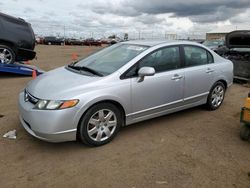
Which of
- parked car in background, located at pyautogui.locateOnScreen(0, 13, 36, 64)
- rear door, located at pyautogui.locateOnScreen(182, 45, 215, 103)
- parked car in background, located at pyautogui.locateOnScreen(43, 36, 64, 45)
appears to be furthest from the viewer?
parked car in background, located at pyautogui.locateOnScreen(43, 36, 64, 45)

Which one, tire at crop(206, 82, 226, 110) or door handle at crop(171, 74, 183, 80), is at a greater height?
door handle at crop(171, 74, 183, 80)

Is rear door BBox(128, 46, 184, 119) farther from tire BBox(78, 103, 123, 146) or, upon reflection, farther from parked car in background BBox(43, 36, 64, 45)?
parked car in background BBox(43, 36, 64, 45)

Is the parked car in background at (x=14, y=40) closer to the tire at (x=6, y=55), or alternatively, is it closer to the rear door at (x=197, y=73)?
the tire at (x=6, y=55)

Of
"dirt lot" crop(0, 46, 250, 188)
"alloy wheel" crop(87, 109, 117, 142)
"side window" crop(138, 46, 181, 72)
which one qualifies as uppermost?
"side window" crop(138, 46, 181, 72)

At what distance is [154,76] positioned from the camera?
4.29m

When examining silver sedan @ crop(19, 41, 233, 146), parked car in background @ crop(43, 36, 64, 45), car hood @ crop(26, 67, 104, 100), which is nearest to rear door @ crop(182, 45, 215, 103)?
silver sedan @ crop(19, 41, 233, 146)

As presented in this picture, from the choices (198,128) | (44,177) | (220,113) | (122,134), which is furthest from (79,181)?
(220,113)

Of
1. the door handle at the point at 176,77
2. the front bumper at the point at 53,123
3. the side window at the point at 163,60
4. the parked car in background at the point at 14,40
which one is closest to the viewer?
the front bumper at the point at 53,123

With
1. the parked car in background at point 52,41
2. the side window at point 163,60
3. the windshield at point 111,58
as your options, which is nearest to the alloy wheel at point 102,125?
the windshield at point 111,58

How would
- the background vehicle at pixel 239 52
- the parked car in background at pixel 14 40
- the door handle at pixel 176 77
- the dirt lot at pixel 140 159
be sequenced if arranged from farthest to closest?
the parked car in background at pixel 14 40
the background vehicle at pixel 239 52
the door handle at pixel 176 77
the dirt lot at pixel 140 159

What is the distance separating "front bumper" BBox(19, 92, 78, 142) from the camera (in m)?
3.38

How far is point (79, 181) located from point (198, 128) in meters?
2.48

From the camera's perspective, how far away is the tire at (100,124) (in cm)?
363

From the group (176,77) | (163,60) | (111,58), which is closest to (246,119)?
(176,77)
